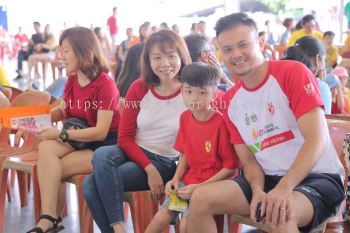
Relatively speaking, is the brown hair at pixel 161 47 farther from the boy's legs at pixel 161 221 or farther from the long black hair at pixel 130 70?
the long black hair at pixel 130 70

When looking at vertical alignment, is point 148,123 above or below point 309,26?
below

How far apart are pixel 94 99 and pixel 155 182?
619 millimetres

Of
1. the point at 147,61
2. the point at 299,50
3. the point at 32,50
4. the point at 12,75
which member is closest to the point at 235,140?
the point at 147,61

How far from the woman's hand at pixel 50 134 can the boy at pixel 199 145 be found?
781mm

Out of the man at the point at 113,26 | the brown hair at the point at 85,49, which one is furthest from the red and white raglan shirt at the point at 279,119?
the man at the point at 113,26

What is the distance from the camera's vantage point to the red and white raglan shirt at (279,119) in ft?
6.33

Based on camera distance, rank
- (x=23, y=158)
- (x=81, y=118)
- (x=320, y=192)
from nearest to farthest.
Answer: (x=320, y=192)
(x=81, y=118)
(x=23, y=158)

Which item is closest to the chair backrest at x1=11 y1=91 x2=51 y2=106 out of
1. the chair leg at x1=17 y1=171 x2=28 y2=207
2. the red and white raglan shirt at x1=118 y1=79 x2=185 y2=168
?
the chair leg at x1=17 y1=171 x2=28 y2=207

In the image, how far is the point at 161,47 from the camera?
2.49m

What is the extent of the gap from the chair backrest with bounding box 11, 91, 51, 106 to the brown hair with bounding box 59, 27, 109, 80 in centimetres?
81

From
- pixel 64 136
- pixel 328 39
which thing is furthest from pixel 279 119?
pixel 328 39

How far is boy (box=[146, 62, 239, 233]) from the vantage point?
2193mm

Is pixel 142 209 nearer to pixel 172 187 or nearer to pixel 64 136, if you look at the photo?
pixel 172 187

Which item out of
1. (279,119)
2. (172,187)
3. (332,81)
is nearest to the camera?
(279,119)
